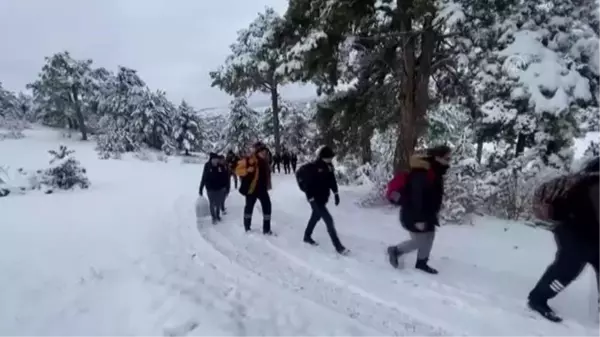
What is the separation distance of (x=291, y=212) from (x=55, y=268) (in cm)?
544

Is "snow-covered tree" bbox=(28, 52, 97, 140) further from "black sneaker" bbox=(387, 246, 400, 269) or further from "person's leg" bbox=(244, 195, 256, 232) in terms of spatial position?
"black sneaker" bbox=(387, 246, 400, 269)

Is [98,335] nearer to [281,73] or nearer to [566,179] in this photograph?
[566,179]

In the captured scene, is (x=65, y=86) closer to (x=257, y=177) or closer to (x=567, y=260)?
(x=257, y=177)

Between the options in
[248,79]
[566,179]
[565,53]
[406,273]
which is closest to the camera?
[566,179]

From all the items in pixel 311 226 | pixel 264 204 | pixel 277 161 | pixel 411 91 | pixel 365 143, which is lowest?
pixel 277 161

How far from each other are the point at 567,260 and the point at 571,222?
0.39m

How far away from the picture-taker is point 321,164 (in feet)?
22.2

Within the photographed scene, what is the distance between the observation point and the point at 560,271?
14.2 feet

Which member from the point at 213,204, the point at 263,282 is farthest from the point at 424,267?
the point at 213,204

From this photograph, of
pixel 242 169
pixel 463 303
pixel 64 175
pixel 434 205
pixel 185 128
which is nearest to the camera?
pixel 463 303

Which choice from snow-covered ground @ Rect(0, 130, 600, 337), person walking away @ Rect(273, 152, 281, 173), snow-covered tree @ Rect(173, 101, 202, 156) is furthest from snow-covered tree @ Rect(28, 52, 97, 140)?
snow-covered ground @ Rect(0, 130, 600, 337)

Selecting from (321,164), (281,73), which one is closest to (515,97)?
→ (321,164)

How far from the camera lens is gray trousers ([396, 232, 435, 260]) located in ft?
18.6

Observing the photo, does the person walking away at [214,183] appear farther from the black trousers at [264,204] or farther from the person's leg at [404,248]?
the person's leg at [404,248]
